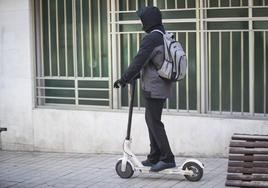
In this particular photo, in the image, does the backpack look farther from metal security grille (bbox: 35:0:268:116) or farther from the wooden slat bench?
metal security grille (bbox: 35:0:268:116)

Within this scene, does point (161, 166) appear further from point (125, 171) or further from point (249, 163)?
point (249, 163)

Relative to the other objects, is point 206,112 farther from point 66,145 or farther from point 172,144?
point 66,145

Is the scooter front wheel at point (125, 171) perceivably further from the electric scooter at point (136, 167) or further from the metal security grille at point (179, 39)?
the metal security grille at point (179, 39)

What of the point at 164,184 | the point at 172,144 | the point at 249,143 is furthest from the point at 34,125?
the point at 249,143

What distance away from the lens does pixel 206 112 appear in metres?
8.77

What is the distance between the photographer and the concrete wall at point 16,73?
9.95m

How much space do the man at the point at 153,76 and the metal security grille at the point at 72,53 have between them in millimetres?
2247

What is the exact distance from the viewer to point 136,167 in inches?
295

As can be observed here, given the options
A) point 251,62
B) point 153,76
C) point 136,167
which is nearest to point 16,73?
point 136,167

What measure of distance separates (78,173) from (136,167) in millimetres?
1032

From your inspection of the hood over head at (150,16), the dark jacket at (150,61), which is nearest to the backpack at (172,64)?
the dark jacket at (150,61)

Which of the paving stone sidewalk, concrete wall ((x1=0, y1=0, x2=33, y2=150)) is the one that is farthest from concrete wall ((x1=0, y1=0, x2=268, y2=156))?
the paving stone sidewalk

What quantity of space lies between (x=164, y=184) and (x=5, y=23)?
435 cm

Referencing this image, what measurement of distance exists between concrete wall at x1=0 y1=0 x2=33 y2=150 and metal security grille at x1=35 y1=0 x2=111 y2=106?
0.19 meters
